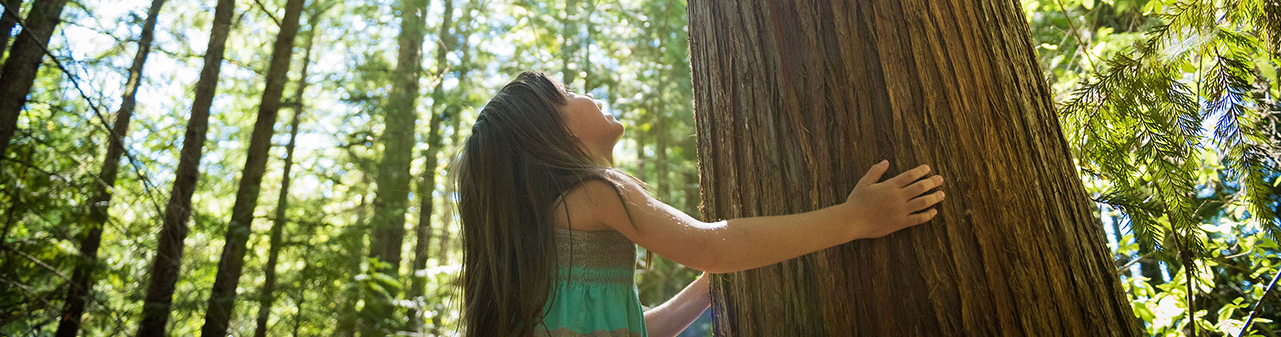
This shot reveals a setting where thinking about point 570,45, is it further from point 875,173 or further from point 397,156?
point 875,173

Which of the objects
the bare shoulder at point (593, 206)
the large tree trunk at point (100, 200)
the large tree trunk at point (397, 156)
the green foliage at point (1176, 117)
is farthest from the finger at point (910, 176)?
the large tree trunk at point (397, 156)

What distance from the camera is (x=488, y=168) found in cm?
177

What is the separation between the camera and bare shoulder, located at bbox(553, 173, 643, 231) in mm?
1512

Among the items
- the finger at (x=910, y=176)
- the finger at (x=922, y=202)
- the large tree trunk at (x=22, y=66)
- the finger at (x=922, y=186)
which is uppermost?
the large tree trunk at (x=22, y=66)

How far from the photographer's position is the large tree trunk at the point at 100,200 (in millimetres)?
4270

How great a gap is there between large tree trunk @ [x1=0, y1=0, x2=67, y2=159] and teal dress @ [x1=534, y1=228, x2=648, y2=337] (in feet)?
14.6

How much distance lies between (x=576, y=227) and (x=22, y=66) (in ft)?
15.9

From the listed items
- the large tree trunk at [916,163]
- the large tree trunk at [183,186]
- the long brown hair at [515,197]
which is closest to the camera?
the large tree trunk at [916,163]

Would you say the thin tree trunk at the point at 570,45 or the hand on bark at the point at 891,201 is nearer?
the hand on bark at the point at 891,201

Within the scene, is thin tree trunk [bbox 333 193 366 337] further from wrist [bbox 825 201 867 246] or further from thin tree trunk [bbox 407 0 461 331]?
wrist [bbox 825 201 867 246]

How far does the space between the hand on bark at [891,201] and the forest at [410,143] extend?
0.12 meters

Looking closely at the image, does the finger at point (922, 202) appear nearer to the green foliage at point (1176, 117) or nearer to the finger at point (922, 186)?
the finger at point (922, 186)

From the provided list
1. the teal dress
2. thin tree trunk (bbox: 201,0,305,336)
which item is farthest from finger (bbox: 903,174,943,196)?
thin tree trunk (bbox: 201,0,305,336)

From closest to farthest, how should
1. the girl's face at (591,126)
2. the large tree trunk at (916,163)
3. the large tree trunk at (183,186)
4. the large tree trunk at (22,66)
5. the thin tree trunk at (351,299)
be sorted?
1. the large tree trunk at (916,163)
2. the girl's face at (591,126)
3. the large tree trunk at (22,66)
4. the large tree trunk at (183,186)
5. the thin tree trunk at (351,299)
